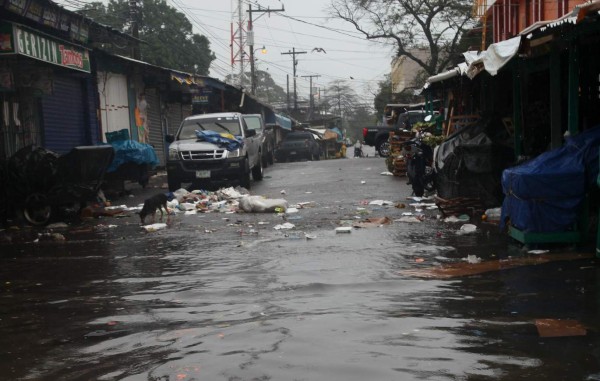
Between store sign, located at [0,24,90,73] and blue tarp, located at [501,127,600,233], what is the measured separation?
1008cm

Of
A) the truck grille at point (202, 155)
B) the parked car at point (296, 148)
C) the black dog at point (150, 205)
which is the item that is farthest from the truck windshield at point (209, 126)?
the parked car at point (296, 148)

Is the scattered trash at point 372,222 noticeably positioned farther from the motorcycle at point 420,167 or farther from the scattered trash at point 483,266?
the scattered trash at point 483,266

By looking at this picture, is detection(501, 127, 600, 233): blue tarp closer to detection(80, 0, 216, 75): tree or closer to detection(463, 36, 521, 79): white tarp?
detection(463, 36, 521, 79): white tarp

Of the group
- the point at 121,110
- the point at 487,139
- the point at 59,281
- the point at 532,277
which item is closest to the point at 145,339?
the point at 59,281

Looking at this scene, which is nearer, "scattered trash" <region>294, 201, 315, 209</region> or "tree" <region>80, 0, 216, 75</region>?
"scattered trash" <region>294, 201, 315, 209</region>

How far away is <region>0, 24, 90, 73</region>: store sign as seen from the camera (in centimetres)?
1346

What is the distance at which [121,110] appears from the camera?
25.2m

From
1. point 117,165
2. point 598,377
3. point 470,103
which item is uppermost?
point 470,103

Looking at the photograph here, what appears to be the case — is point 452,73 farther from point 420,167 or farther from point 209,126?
point 209,126

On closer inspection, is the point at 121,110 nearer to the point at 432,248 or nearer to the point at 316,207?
the point at 316,207

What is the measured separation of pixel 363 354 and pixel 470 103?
1281 centimetres

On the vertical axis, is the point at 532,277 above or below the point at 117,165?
below

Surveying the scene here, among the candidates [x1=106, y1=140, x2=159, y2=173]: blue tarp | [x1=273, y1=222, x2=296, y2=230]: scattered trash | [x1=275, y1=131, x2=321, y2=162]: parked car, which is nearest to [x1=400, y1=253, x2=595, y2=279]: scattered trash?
[x1=273, y1=222, x2=296, y2=230]: scattered trash

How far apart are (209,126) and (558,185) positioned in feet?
44.2
